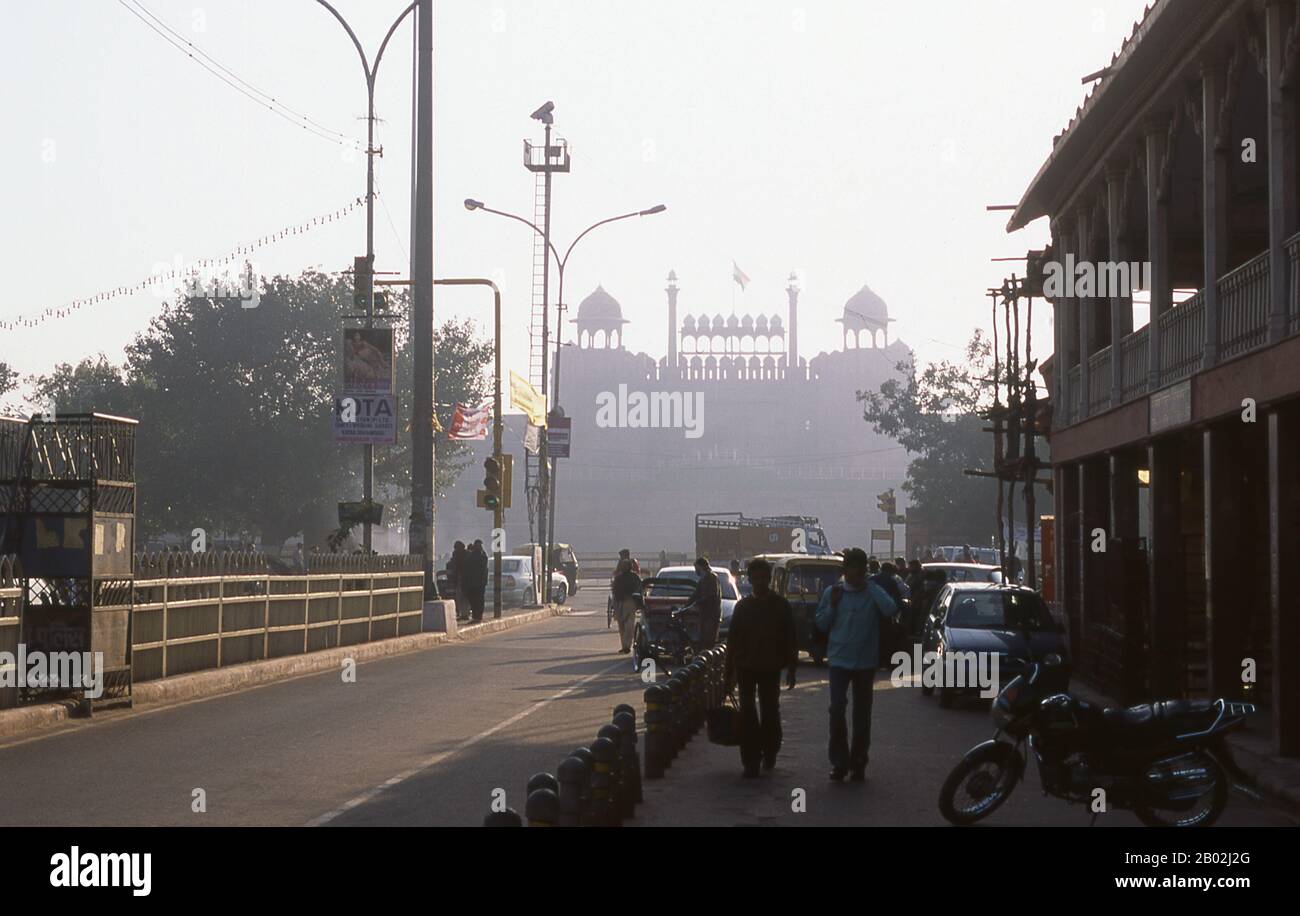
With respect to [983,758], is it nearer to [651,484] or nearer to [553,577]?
[553,577]

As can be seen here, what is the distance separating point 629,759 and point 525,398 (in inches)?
1328

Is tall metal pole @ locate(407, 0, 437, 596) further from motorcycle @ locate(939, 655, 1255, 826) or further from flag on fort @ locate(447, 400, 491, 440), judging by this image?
motorcycle @ locate(939, 655, 1255, 826)

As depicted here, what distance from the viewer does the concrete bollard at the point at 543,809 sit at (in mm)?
8539

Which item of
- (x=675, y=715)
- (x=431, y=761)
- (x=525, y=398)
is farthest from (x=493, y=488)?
(x=431, y=761)

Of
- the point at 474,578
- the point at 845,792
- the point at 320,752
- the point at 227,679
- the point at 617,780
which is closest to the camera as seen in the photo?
the point at 617,780

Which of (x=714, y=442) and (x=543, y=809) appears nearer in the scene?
(x=543, y=809)

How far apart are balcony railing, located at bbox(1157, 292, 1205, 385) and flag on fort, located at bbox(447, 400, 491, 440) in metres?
22.1

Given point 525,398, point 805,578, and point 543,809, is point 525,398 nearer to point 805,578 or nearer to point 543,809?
→ point 805,578

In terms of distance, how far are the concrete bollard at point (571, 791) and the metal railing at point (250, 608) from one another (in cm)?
1037

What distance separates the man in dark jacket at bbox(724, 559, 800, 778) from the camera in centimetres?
1412

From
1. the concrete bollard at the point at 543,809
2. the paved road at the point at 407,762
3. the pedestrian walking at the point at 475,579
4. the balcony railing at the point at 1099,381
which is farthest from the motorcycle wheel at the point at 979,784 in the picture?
the pedestrian walking at the point at 475,579

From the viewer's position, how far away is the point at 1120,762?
37.9 ft

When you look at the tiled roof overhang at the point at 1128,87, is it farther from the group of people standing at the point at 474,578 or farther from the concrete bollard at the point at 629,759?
the group of people standing at the point at 474,578
